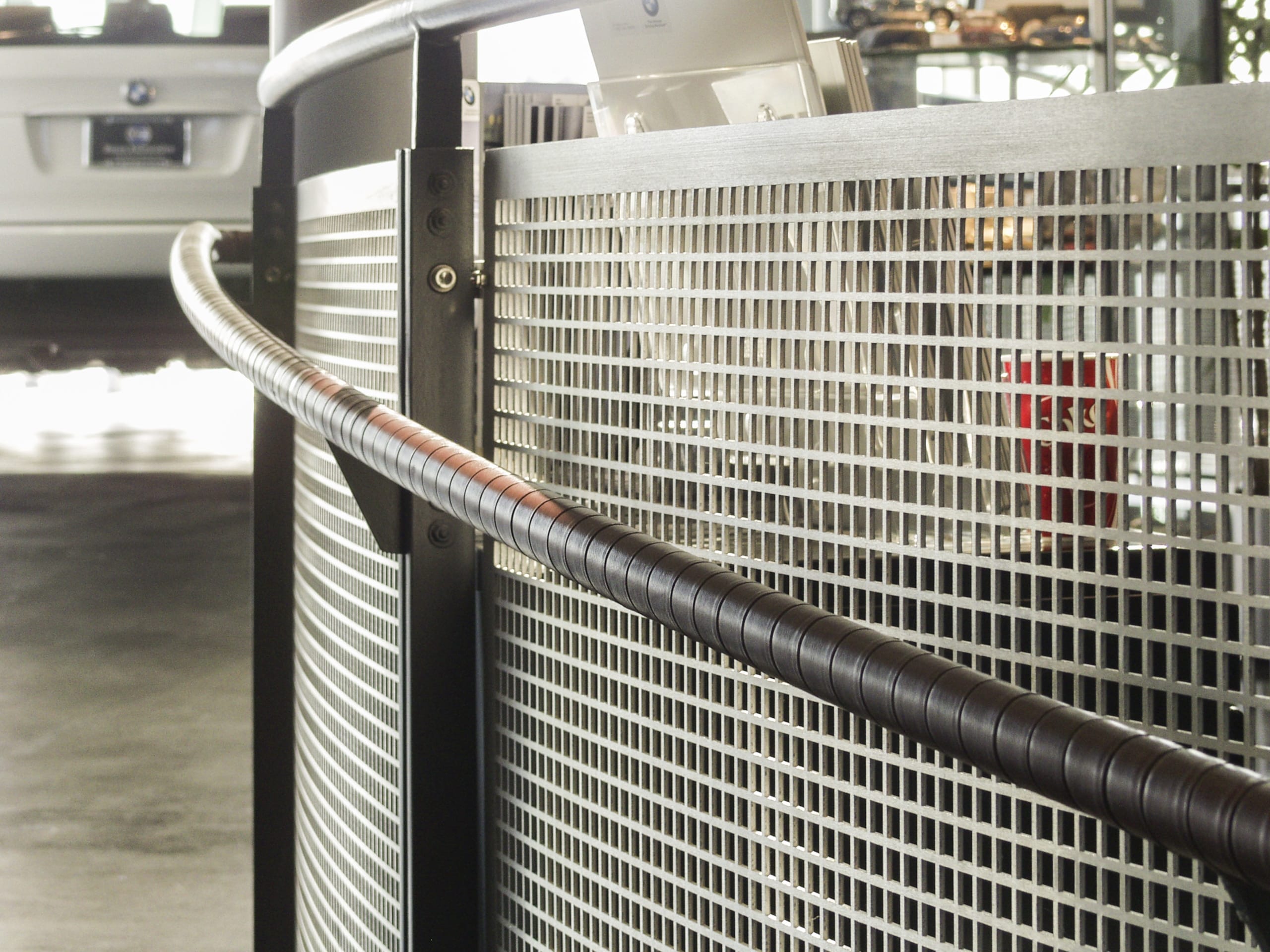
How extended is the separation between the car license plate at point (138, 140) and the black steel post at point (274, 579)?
347cm

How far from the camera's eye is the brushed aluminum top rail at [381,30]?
1055 millimetres

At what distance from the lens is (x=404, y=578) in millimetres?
1247

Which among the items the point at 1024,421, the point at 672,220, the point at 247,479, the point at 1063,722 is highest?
the point at 672,220

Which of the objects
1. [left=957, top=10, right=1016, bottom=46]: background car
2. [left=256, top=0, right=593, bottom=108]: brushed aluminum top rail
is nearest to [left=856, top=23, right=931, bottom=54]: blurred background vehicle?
[left=957, top=10, right=1016, bottom=46]: background car

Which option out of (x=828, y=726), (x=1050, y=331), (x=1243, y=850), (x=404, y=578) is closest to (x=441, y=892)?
(x=404, y=578)

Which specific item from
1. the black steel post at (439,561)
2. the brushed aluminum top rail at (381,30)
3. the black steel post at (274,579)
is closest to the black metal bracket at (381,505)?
the black steel post at (439,561)

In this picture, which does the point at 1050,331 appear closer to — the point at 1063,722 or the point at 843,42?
the point at 1063,722

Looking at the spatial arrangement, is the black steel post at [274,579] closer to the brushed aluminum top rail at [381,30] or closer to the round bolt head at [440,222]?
the brushed aluminum top rail at [381,30]

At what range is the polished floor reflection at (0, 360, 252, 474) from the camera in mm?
8086

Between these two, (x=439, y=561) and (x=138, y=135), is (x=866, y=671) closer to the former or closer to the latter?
(x=439, y=561)

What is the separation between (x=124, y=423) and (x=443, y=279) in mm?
9494

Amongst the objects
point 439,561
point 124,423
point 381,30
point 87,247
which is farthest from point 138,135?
point 124,423

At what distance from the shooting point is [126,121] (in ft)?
17.1

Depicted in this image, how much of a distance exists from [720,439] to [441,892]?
51 cm
